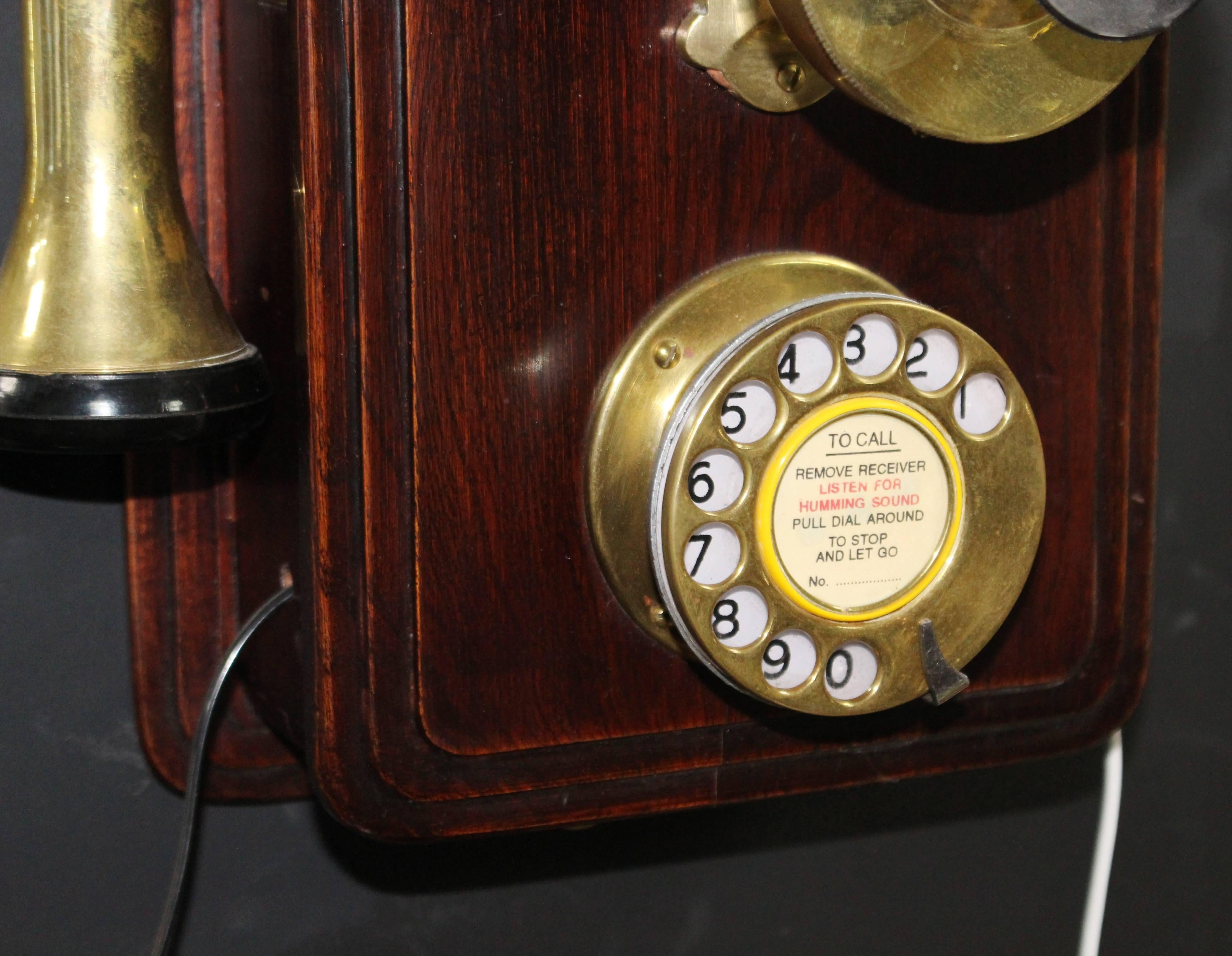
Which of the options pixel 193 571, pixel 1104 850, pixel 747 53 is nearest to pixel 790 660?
pixel 747 53

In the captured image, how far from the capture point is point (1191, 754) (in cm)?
121

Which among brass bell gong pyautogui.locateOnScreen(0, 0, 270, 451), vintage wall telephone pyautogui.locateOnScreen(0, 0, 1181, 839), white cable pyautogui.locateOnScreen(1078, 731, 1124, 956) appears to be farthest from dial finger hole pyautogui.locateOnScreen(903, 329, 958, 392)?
white cable pyautogui.locateOnScreen(1078, 731, 1124, 956)

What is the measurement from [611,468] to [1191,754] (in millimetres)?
795

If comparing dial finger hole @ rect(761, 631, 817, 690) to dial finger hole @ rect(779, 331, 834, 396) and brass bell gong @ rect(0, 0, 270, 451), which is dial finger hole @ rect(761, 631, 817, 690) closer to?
dial finger hole @ rect(779, 331, 834, 396)

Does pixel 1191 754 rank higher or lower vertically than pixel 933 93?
lower


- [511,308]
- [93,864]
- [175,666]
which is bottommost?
[93,864]

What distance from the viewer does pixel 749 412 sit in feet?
2.16

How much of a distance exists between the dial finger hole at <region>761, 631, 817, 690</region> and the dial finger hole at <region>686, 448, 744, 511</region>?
3.1 inches

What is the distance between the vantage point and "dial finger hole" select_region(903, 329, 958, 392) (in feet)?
2.25

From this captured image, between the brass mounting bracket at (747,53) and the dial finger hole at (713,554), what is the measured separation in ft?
0.70

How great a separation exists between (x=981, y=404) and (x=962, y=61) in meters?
0.17

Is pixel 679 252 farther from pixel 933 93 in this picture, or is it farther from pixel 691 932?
pixel 691 932

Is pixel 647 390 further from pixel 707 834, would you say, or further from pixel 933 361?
pixel 707 834

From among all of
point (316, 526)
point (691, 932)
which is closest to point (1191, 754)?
point (691, 932)
